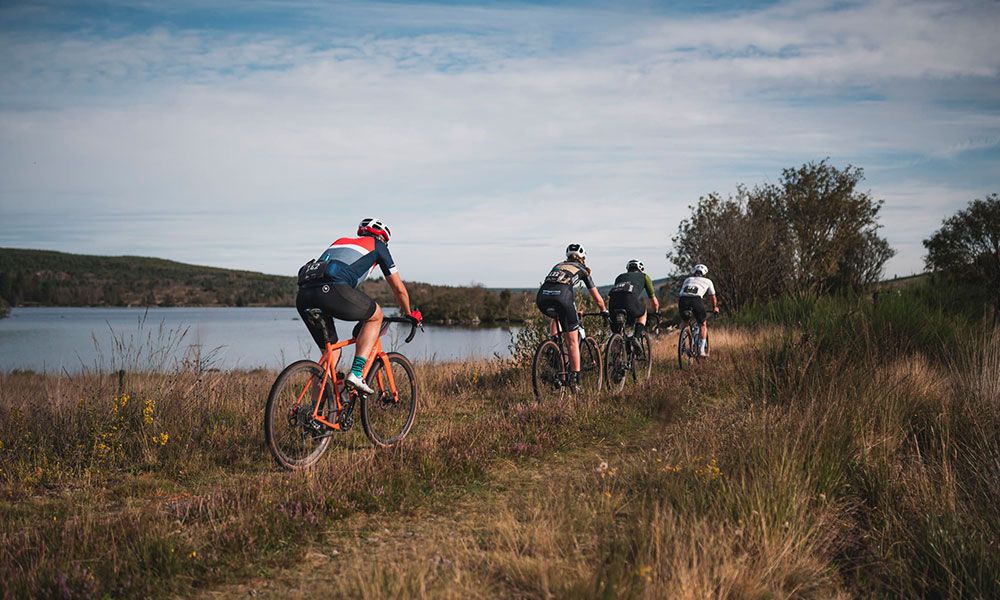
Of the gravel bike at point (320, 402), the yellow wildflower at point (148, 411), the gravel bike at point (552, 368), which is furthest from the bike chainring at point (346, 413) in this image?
the gravel bike at point (552, 368)

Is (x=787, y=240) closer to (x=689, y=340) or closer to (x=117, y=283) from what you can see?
(x=689, y=340)

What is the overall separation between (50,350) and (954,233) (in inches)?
2402

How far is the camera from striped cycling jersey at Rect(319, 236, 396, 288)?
6070mm

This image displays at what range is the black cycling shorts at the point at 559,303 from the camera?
904cm

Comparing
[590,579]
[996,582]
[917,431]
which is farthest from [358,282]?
[917,431]

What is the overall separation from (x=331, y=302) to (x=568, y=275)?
408cm

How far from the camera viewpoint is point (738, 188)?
1383 inches

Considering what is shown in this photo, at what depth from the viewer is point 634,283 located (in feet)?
40.9

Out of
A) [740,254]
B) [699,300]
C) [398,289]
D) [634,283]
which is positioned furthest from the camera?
[740,254]

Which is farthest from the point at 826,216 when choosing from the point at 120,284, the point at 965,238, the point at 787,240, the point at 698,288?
the point at 120,284

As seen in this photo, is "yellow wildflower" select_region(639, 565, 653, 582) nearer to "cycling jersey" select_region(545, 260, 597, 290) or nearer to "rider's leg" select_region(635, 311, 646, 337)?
"cycling jersey" select_region(545, 260, 597, 290)

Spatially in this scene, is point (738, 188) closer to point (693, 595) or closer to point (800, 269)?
point (800, 269)

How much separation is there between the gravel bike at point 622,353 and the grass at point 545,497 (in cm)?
233

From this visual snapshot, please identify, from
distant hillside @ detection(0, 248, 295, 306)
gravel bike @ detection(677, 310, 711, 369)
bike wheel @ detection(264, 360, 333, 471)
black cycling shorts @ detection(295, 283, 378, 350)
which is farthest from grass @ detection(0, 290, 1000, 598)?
distant hillside @ detection(0, 248, 295, 306)
